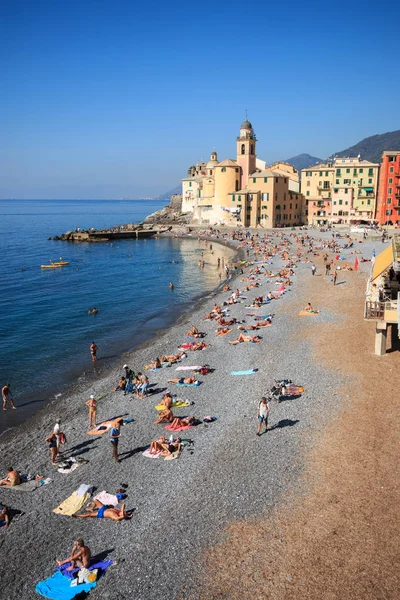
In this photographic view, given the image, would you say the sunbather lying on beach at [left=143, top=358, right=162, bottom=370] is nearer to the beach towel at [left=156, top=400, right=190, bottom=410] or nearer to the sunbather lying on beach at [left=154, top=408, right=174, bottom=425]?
the beach towel at [left=156, top=400, right=190, bottom=410]

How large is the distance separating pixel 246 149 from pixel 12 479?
79001mm

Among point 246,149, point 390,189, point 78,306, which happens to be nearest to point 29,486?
point 78,306

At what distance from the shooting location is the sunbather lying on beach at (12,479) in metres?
13.0

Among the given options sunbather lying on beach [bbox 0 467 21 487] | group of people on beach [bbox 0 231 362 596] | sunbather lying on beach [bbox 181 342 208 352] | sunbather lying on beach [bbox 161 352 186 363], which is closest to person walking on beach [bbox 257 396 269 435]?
group of people on beach [bbox 0 231 362 596]

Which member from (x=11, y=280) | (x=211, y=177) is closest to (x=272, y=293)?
(x=11, y=280)

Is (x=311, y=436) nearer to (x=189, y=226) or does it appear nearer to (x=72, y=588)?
(x=72, y=588)

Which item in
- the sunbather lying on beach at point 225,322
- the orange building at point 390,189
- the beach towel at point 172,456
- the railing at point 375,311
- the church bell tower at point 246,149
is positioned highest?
the church bell tower at point 246,149

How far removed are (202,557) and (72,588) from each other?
2.76 meters

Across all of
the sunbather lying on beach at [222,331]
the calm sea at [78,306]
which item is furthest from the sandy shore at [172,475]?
the sunbather lying on beach at [222,331]

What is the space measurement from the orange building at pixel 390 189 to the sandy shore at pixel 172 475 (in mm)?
53875

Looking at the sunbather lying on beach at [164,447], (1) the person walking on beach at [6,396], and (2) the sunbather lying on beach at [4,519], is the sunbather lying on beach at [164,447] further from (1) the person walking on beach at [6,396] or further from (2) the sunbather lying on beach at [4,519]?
(1) the person walking on beach at [6,396]

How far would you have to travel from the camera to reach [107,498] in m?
11.9

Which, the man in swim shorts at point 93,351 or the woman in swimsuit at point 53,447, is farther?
the man in swim shorts at point 93,351

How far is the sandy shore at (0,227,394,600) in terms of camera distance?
32.0 ft
